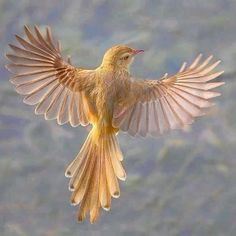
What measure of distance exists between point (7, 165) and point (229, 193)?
930 mm

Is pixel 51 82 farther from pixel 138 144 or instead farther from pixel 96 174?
pixel 138 144

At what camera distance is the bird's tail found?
4.52 m

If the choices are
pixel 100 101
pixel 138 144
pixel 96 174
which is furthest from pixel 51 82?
pixel 138 144

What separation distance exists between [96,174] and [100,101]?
26 cm

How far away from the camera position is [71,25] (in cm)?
572

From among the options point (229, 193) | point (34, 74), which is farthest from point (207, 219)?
point (34, 74)

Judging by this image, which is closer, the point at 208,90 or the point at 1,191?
the point at 208,90

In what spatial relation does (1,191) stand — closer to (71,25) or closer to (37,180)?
(37,180)

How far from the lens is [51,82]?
4617 millimetres

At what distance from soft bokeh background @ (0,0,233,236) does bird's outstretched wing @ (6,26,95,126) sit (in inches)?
28.2

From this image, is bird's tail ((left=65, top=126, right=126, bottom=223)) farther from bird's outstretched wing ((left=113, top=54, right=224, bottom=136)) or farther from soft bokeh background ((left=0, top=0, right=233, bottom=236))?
soft bokeh background ((left=0, top=0, right=233, bottom=236))

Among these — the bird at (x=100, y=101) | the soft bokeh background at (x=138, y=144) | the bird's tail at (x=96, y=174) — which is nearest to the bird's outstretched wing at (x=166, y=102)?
the bird at (x=100, y=101)

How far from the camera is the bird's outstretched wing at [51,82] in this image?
4.57 metres

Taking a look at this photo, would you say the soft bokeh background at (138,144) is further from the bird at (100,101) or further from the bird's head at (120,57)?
the bird's head at (120,57)
